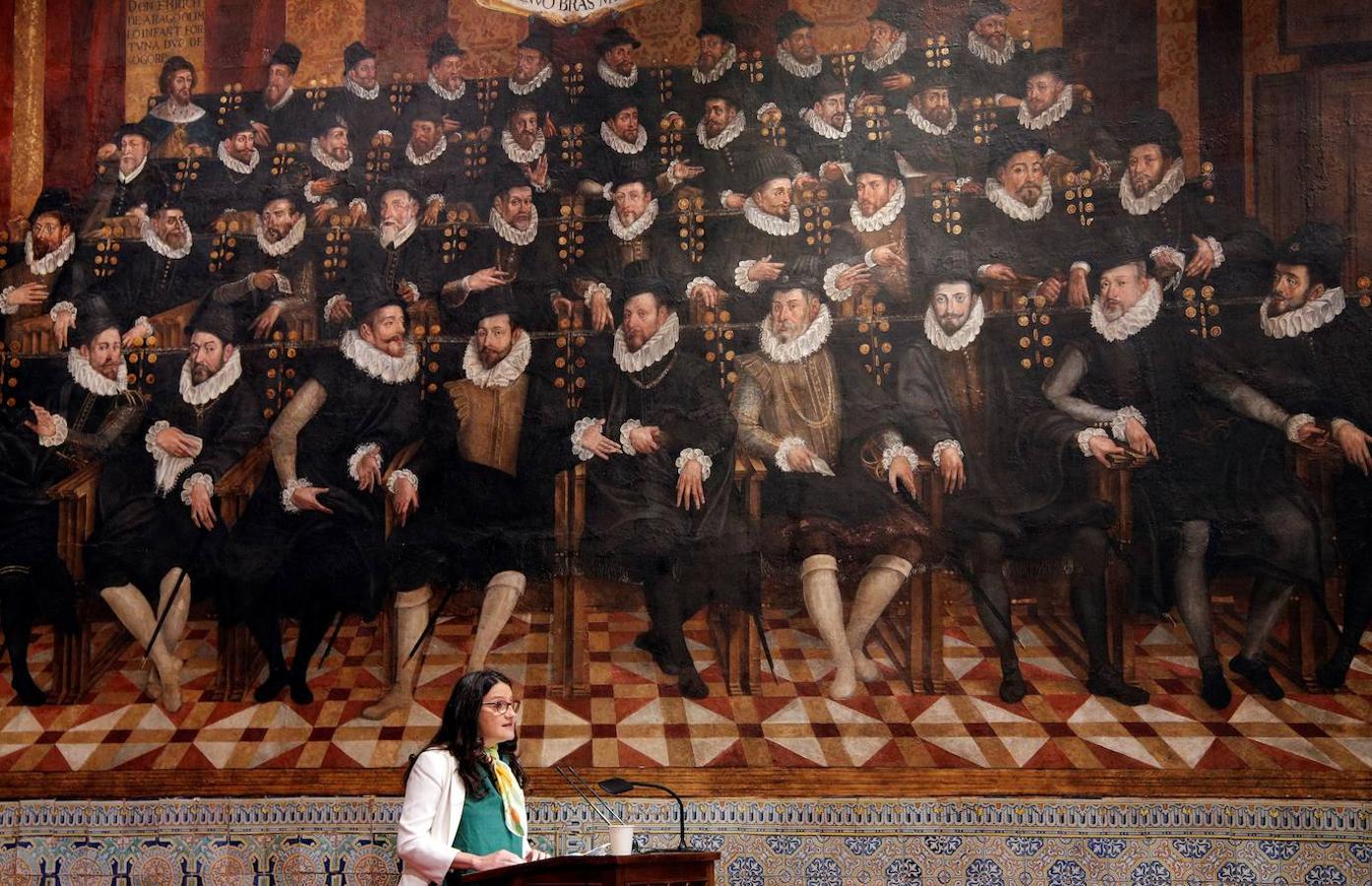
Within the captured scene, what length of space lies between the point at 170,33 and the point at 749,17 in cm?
316

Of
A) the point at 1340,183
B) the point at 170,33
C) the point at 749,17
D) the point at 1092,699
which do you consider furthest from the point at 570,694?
the point at 1340,183

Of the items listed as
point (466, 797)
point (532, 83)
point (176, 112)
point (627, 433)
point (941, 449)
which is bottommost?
point (466, 797)

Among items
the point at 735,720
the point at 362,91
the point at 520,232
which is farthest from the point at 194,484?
the point at 735,720

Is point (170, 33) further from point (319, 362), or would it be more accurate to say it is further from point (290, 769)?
point (290, 769)

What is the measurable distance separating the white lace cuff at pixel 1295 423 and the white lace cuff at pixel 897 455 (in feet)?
5.91

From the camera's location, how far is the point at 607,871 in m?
3.54

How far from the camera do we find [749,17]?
18.4ft

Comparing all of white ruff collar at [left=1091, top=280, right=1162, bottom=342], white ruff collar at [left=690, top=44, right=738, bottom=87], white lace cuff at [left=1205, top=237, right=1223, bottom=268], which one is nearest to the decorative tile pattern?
white ruff collar at [left=1091, top=280, right=1162, bottom=342]

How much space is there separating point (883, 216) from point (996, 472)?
1423 mm

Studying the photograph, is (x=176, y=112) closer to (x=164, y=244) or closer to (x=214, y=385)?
(x=164, y=244)

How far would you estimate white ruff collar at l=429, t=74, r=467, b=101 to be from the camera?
5660mm

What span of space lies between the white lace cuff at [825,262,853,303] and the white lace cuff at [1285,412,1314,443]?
87.7 inches

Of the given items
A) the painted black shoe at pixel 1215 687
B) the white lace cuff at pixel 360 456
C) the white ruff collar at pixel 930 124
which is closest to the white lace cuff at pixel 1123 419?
the painted black shoe at pixel 1215 687

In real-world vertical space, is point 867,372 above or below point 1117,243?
below
